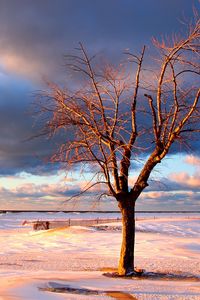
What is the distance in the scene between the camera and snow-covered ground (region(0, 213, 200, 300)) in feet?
45.4

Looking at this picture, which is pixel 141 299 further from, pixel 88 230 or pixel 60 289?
pixel 88 230

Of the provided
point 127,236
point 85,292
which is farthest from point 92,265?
point 85,292

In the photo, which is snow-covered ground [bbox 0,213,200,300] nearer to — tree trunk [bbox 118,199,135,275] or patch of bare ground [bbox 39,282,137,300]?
patch of bare ground [bbox 39,282,137,300]

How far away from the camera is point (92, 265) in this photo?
2422cm

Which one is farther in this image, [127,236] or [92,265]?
[92,265]

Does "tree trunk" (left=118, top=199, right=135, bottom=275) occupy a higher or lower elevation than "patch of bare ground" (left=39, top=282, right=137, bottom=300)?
higher

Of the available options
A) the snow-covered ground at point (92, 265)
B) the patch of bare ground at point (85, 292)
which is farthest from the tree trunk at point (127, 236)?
the patch of bare ground at point (85, 292)

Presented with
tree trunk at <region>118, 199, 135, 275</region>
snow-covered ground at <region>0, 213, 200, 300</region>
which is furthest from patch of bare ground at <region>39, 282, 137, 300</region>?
tree trunk at <region>118, 199, 135, 275</region>

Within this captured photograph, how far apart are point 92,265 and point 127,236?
5608mm

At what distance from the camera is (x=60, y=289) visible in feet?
47.0

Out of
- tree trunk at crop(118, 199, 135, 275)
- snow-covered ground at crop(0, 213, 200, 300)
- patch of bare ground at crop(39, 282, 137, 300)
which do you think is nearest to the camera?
patch of bare ground at crop(39, 282, 137, 300)

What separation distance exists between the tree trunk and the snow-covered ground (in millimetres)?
867

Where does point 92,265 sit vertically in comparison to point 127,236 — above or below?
below

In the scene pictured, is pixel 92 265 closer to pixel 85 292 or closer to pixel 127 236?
pixel 127 236
